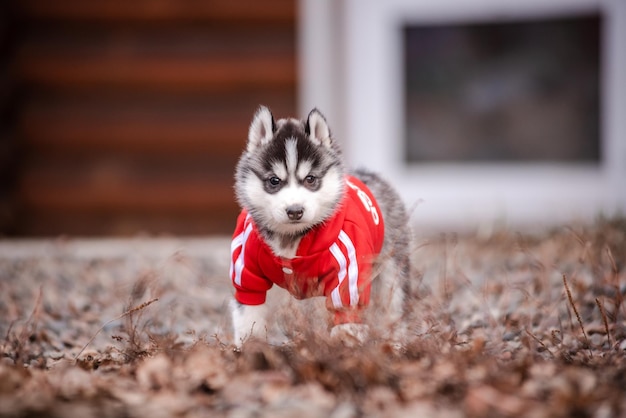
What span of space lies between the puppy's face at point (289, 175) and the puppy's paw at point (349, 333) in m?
0.44

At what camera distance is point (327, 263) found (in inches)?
111

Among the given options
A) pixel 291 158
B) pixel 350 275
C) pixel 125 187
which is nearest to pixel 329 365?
pixel 350 275

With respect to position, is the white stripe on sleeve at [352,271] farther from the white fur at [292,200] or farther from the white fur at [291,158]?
the white fur at [291,158]

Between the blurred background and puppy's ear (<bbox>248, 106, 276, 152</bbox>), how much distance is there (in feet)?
14.3

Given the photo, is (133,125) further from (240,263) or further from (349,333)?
(349,333)

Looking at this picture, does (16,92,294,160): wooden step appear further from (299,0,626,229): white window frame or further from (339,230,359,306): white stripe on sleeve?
(339,230,359,306): white stripe on sleeve

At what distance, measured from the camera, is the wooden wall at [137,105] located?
735 cm

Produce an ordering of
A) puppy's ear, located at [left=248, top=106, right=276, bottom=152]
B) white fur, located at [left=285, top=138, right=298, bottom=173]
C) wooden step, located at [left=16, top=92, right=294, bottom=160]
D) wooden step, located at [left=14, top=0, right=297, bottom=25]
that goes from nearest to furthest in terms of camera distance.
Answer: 1. white fur, located at [left=285, top=138, right=298, bottom=173]
2. puppy's ear, located at [left=248, top=106, right=276, bottom=152]
3. wooden step, located at [left=14, top=0, right=297, bottom=25]
4. wooden step, located at [left=16, top=92, right=294, bottom=160]

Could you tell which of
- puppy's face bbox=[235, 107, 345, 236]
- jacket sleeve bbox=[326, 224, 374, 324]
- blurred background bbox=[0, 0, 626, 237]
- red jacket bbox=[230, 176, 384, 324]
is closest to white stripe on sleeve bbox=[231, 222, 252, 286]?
red jacket bbox=[230, 176, 384, 324]

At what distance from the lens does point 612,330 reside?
302 cm

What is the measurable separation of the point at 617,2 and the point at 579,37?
1.58 feet

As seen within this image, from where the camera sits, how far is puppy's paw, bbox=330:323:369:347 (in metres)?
2.53

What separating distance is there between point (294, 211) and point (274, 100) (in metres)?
4.81

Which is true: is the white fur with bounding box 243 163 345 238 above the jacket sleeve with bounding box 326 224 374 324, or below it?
above
